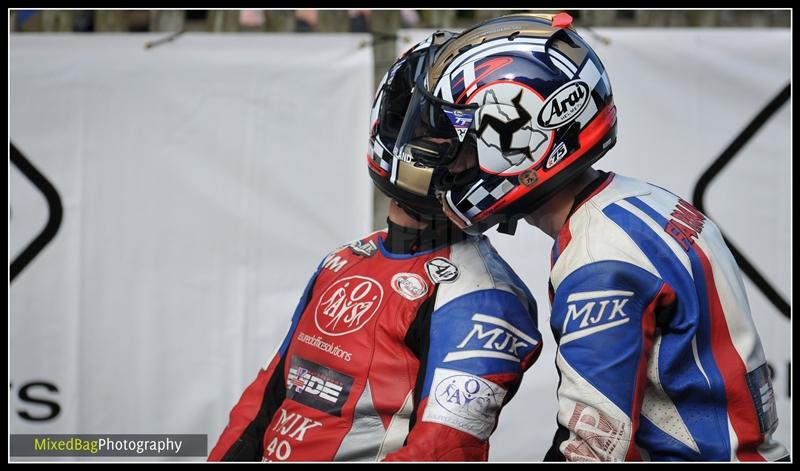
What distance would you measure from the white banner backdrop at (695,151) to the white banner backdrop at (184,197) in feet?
1.90

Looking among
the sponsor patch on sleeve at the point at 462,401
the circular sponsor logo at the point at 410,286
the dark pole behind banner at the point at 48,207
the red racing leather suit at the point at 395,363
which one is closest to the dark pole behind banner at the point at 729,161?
the red racing leather suit at the point at 395,363

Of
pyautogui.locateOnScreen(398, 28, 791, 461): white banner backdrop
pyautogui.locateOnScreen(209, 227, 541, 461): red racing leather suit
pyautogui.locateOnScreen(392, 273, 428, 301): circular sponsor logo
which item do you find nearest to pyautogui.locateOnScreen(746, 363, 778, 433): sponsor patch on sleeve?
pyautogui.locateOnScreen(209, 227, 541, 461): red racing leather suit

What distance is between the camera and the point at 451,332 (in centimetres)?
203

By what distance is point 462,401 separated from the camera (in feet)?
6.41

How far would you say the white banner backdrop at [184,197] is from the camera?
4.00 metres

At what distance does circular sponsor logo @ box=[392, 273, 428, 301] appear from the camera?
2.14 meters

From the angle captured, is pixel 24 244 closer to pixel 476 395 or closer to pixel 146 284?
pixel 146 284

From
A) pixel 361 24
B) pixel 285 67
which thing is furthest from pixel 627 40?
pixel 285 67

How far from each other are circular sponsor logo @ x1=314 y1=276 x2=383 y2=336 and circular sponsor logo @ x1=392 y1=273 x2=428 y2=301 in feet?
0.16

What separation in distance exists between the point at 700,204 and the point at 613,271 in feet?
7.99

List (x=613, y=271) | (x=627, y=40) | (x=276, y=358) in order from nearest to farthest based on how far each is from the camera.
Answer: (x=613, y=271) → (x=276, y=358) → (x=627, y=40)

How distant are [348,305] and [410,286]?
0.17 metres

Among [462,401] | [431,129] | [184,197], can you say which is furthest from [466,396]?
[184,197]

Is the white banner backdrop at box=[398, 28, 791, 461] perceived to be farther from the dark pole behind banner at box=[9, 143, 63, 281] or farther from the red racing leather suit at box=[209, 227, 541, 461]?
the red racing leather suit at box=[209, 227, 541, 461]
